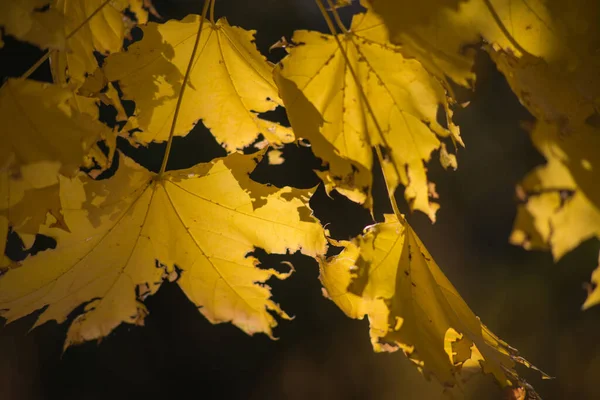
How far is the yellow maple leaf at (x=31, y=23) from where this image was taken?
51 centimetres

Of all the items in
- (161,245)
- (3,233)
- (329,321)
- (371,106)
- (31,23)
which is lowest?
(329,321)

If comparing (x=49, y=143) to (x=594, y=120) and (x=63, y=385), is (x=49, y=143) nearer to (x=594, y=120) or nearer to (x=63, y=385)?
(x=594, y=120)

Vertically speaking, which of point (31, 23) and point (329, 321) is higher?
point (31, 23)

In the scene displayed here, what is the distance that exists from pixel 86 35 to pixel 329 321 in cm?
305

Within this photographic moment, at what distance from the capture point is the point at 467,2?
578mm

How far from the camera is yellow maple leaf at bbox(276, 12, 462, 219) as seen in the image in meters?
0.69

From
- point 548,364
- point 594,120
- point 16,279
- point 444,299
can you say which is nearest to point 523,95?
point 594,120

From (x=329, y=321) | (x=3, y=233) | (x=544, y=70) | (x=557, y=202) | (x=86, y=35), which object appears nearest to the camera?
(x=557, y=202)

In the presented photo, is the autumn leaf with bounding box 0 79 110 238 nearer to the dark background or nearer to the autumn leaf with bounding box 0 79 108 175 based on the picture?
the autumn leaf with bounding box 0 79 108 175

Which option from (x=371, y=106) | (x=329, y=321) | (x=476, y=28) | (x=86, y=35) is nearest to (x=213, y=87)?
(x=86, y=35)

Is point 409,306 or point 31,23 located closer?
point 31,23

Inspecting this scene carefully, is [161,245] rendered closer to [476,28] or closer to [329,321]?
[476,28]

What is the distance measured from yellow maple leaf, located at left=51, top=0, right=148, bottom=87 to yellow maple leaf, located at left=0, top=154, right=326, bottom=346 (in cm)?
18

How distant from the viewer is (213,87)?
94 centimetres
